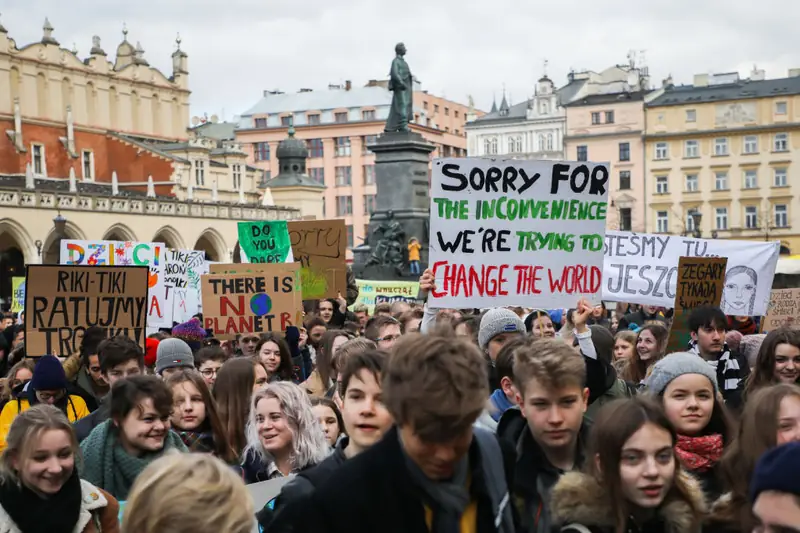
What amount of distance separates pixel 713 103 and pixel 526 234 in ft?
234

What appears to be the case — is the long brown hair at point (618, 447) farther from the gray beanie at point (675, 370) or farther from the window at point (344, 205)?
the window at point (344, 205)

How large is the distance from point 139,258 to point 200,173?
55.7 metres

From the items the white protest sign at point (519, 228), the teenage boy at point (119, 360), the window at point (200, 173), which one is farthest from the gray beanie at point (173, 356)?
the window at point (200, 173)

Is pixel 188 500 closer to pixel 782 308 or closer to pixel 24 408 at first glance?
pixel 24 408

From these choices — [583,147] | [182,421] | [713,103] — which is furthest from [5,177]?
[182,421]

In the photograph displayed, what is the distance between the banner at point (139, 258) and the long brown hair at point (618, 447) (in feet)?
35.5

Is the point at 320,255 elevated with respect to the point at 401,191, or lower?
lower

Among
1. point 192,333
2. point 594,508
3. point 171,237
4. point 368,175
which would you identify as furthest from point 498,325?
point 368,175

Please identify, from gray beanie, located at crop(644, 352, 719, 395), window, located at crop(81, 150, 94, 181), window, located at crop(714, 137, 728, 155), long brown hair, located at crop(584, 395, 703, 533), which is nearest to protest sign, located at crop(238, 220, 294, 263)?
gray beanie, located at crop(644, 352, 719, 395)

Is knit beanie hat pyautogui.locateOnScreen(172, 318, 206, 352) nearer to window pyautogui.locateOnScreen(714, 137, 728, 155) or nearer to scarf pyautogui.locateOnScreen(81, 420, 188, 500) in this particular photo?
scarf pyautogui.locateOnScreen(81, 420, 188, 500)

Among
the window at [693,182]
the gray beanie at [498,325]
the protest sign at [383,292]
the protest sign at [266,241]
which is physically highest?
the window at [693,182]

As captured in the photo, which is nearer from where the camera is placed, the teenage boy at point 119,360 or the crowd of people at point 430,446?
the crowd of people at point 430,446

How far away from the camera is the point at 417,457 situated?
3012 millimetres

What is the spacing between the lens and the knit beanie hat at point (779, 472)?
287 cm
